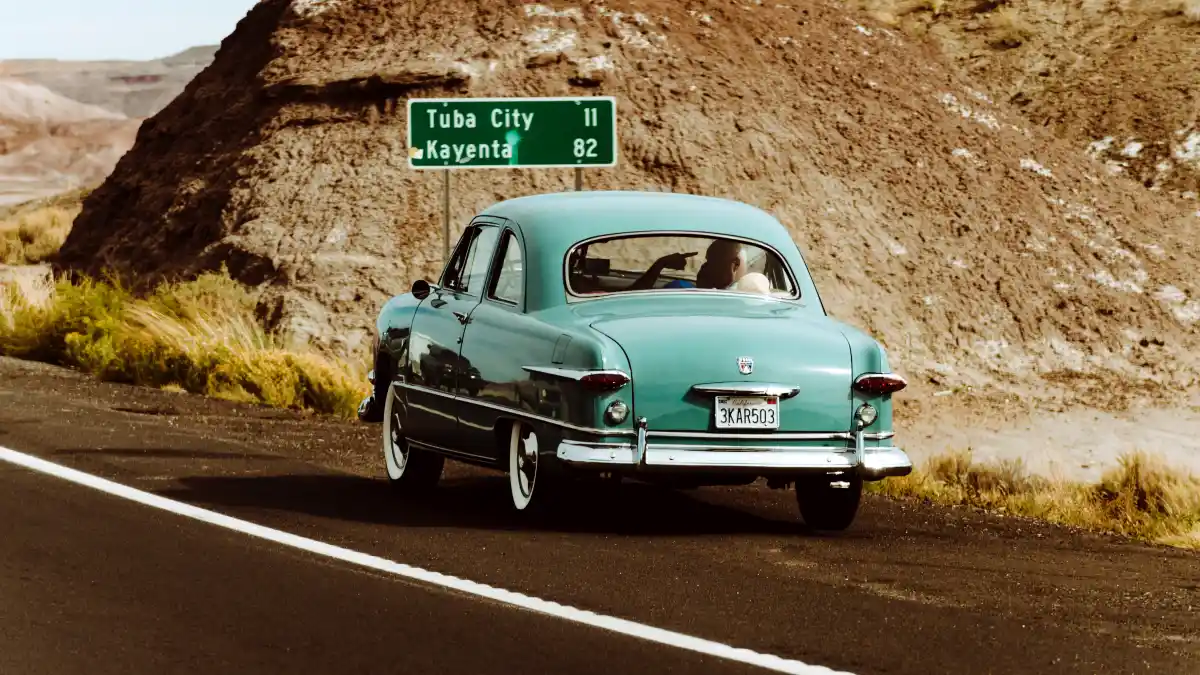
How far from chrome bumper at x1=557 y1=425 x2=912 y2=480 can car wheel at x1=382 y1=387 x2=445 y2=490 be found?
2209 mm

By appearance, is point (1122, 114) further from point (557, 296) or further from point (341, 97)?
point (557, 296)

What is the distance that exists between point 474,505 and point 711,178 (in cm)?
1917

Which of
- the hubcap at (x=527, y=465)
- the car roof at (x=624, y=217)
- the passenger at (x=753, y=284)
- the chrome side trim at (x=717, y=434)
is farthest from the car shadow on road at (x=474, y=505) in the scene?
the car roof at (x=624, y=217)

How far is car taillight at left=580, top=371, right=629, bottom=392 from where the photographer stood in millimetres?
9398

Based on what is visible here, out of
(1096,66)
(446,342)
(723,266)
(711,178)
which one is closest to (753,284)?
(723,266)

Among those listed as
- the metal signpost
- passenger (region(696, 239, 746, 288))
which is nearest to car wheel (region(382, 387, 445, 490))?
passenger (region(696, 239, 746, 288))

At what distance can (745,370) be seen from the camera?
31.3 feet

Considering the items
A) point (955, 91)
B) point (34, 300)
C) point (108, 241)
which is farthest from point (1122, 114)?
point (34, 300)

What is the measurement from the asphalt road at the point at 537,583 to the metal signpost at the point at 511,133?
7.90m

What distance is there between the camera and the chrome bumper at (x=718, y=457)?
30.9 feet

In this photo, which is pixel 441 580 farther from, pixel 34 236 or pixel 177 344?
pixel 34 236

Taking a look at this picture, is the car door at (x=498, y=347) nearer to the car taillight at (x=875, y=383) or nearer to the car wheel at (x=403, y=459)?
the car wheel at (x=403, y=459)

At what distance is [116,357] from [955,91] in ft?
59.1

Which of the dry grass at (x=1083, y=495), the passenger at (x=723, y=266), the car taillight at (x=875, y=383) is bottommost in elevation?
the dry grass at (x=1083, y=495)
